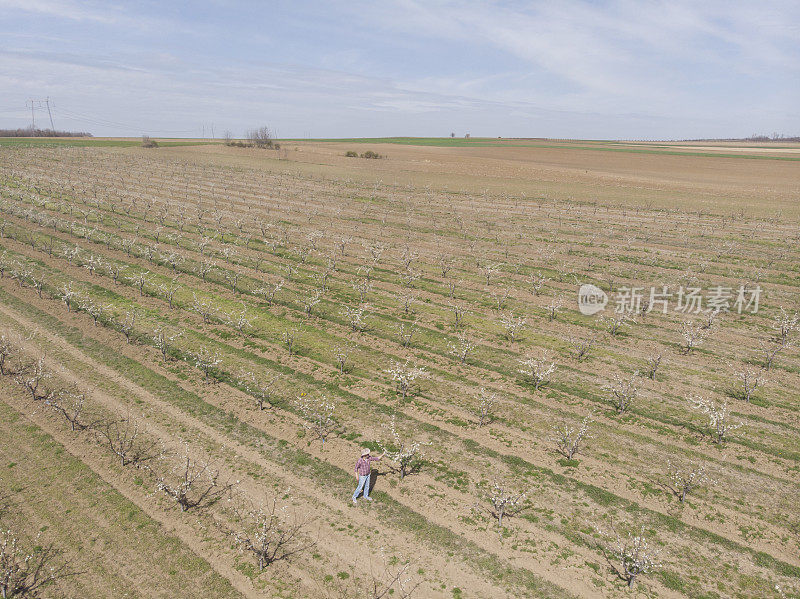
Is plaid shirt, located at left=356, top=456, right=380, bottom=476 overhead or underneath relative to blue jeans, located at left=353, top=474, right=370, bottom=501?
overhead

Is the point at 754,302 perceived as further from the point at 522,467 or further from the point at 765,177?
the point at 765,177

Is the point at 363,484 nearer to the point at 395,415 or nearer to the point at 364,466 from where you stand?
the point at 364,466

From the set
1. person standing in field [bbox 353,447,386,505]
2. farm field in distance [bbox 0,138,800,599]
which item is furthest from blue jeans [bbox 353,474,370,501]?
farm field in distance [bbox 0,138,800,599]

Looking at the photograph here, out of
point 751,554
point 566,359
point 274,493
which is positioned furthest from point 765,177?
point 274,493

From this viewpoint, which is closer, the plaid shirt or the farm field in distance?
the farm field in distance

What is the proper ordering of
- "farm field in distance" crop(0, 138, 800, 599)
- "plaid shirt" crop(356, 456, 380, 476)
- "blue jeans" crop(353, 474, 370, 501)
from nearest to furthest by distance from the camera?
"farm field in distance" crop(0, 138, 800, 599) < "plaid shirt" crop(356, 456, 380, 476) < "blue jeans" crop(353, 474, 370, 501)

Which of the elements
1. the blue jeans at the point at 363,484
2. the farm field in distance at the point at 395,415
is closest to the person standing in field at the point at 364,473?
the blue jeans at the point at 363,484

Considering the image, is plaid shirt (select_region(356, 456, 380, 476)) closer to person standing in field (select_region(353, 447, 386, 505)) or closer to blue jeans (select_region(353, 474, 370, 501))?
person standing in field (select_region(353, 447, 386, 505))

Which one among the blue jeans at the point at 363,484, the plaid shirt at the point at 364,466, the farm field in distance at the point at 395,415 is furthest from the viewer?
the blue jeans at the point at 363,484

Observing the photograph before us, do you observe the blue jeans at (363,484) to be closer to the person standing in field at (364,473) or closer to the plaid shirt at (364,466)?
the person standing in field at (364,473)
